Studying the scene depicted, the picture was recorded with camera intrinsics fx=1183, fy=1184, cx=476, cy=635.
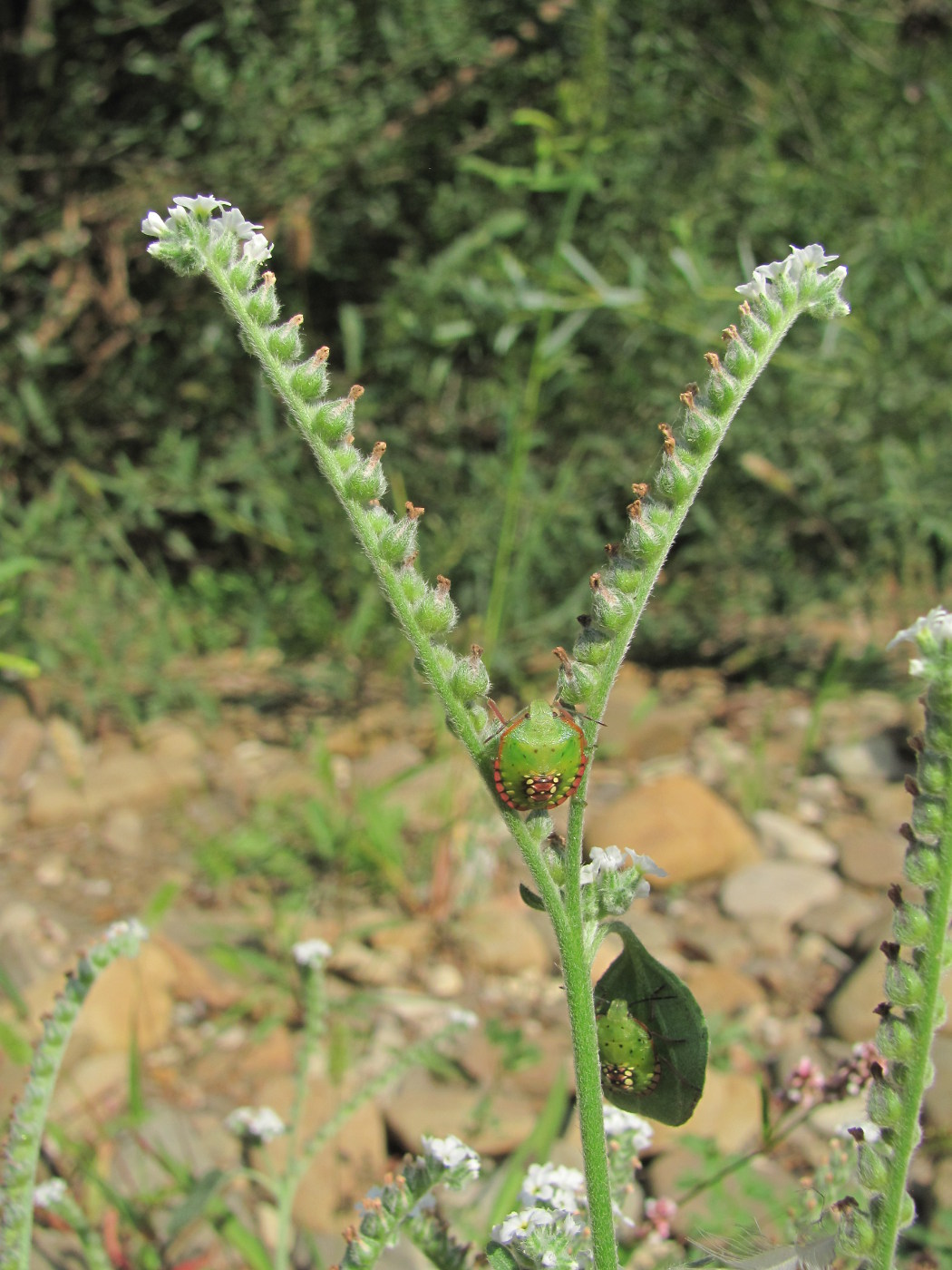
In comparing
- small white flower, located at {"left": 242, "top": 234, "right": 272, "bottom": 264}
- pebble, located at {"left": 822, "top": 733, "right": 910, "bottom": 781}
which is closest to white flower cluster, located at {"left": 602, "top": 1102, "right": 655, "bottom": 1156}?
small white flower, located at {"left": 242, "top": 234, "right": 272, "bottom": 264}

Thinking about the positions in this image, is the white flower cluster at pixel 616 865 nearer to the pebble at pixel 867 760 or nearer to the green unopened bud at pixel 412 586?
the green unopened bud at pixel 412 586

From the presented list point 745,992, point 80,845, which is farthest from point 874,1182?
point 80,845

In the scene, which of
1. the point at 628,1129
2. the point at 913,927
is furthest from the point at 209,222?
the point at 628,1129

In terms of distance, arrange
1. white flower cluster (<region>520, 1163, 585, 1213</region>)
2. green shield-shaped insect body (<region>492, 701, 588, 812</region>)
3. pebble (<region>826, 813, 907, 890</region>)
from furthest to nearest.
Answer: pebble (<region>826, 813, 907, 890</region>) → white flower cluster (<region>520, 1163, 585, 1213</region>) → green shield-shaped insect body (<region>492, 701, 588, 812</region>)

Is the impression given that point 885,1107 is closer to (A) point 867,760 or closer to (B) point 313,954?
(B) point 313,954

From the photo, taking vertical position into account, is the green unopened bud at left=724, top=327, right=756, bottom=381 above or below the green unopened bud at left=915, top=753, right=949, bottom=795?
above

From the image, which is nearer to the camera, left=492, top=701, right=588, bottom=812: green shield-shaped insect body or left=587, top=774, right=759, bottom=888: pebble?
left=492, top=701, right=588, bottom=812: green shield-shaped insect body

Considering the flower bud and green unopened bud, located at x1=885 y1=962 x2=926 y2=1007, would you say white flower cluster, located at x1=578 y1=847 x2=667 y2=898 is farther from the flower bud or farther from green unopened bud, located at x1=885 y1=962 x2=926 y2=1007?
the flower bud

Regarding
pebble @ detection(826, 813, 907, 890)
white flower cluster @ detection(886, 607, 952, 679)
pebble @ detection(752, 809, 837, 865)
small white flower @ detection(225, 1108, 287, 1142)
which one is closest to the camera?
white flower cluster @ detection(886, 607, 952, 679)
